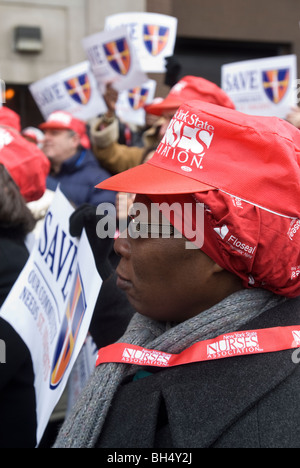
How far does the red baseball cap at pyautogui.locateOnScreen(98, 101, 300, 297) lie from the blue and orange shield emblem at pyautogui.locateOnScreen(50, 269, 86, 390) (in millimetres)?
442

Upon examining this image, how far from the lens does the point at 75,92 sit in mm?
5719

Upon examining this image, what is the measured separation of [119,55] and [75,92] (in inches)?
35.4

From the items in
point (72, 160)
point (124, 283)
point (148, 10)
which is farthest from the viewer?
point (148, 10)

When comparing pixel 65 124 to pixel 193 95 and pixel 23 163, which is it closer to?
pixel 193 95

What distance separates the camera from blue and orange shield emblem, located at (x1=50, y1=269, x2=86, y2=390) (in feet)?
5.68

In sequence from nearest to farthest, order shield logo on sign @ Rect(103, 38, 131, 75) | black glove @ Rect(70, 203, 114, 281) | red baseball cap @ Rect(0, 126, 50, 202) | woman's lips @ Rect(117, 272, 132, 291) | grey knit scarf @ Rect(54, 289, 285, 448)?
grey knit scarf @ Rect(54, 289, 285, 448) → woman's lips @ Rect(117, 272, 132, 291) → black glove @ Rect(70, 203, 114, 281) → red baseball cap @ Rect(0, 126, 50, 202) → shield logo on sign @ Rect(103, 38, 131, 75)

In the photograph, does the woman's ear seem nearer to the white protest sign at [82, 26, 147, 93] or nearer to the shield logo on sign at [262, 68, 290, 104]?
the white protest sign at [82, 26, 147, 93]

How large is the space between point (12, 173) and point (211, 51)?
9253 mm

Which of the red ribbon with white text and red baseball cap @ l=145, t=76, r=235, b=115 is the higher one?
the red ribbon with white text

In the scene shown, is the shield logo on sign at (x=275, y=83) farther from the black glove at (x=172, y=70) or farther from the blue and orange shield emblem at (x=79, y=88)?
the blue and orange shield emblem at (x=79, y=88)

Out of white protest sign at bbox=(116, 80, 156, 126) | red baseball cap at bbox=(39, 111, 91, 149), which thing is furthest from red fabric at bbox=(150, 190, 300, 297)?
white protest sign at bbox=(116, 80, 156, 126)

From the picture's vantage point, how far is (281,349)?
142 cm

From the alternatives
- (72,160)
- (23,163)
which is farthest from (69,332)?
(72,160)
